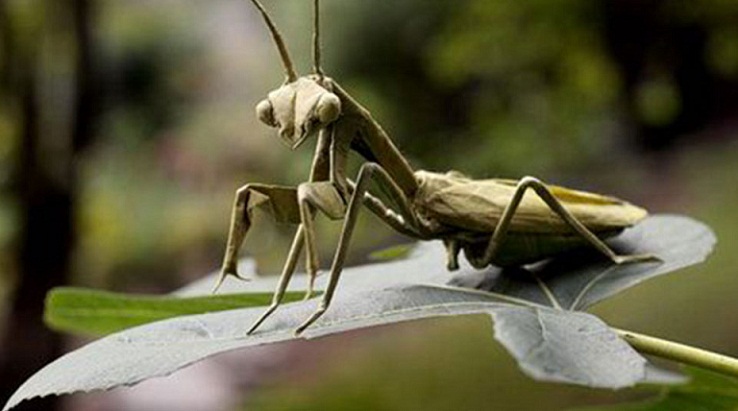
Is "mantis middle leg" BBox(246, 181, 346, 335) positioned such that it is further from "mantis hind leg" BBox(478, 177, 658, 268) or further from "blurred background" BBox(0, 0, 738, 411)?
"blurred background" BBox(0, 0, 738, 411)

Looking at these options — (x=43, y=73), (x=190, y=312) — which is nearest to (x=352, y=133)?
(x=190, y=312)

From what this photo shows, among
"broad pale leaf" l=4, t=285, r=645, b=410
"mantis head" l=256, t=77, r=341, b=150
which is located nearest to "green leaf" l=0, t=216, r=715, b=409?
"broad pale leaf" l=4, t=285, r=645, b=410

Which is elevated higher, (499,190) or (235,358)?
(499,190)

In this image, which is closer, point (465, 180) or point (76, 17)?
point (465, 180)

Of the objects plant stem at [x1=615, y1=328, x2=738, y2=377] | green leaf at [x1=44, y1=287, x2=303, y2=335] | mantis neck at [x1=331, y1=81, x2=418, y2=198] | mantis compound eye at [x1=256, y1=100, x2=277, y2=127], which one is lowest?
green leaf at [x1=44, y1=287, x2=303, y2=335]

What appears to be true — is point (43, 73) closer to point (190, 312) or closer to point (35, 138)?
point (35, 138)

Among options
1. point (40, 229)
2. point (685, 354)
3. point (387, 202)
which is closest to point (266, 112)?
point (387, 202)
